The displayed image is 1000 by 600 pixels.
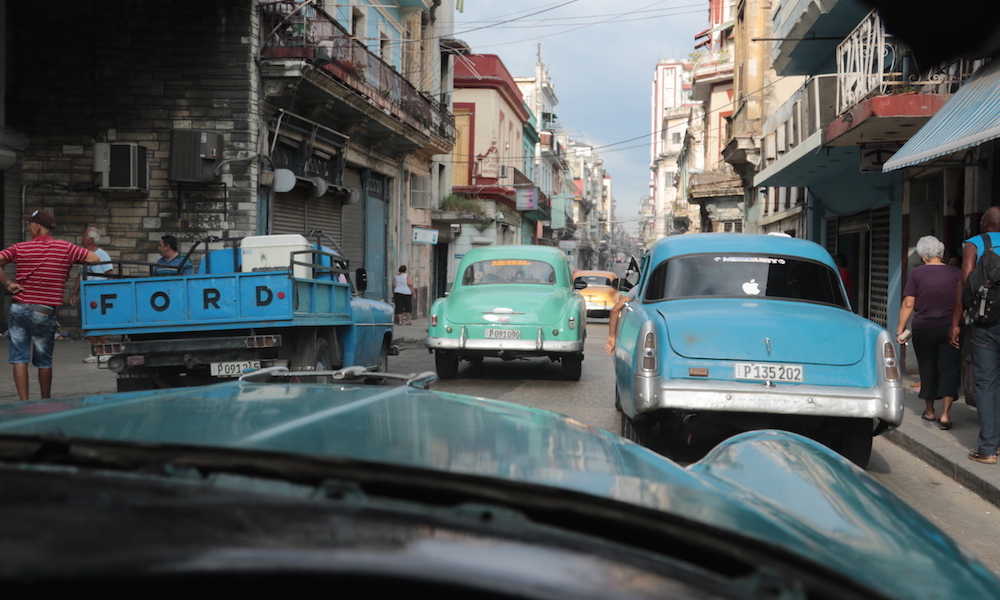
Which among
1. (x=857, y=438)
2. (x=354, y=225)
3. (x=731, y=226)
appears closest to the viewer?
(x=857, y=438)

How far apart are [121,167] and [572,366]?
9.38m

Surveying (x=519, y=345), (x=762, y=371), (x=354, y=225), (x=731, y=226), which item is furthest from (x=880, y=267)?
(x=731, y=226)

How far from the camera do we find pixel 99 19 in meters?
16.4

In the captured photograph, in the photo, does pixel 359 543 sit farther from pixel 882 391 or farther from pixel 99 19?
pixel 99 19

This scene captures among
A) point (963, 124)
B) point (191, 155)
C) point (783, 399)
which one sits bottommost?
point (783, 399)

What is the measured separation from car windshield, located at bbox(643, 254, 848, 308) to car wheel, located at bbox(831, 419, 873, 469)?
1.18 metres

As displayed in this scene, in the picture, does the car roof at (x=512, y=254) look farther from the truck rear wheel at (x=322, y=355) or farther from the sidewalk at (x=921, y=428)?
the sidewalk at (x=921, y=428)

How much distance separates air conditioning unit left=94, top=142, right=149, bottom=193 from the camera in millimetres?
15750

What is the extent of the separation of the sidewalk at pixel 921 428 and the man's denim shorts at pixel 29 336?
787 millimetres

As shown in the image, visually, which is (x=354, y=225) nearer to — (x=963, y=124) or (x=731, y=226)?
(x=963, y=124)

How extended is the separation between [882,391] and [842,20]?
13056mm

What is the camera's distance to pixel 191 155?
1576 cm

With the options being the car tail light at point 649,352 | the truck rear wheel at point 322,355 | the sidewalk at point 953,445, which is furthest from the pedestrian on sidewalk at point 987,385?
the truck rear wheel at point 322,355

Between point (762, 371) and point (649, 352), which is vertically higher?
point (649, 352)
